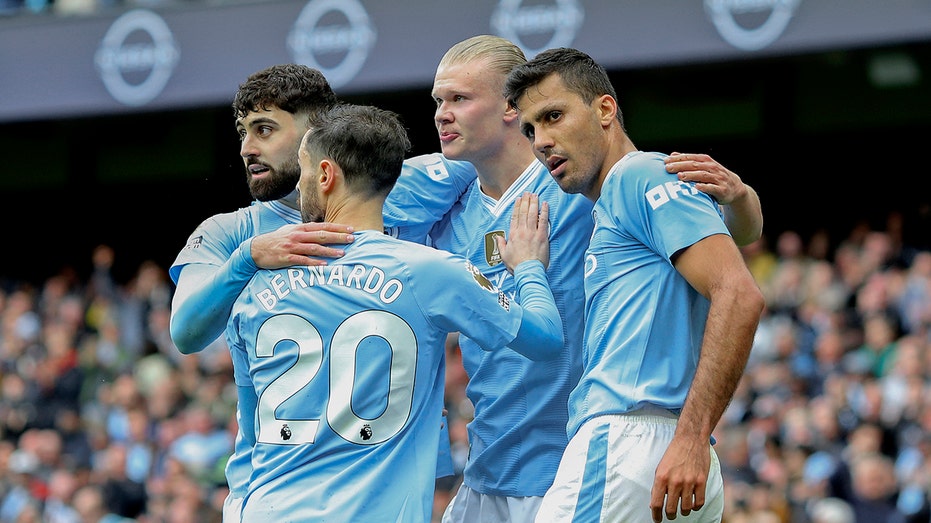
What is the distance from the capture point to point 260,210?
4.29 meters

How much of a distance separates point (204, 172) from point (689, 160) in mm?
15312

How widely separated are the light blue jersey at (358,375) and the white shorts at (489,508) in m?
0.76

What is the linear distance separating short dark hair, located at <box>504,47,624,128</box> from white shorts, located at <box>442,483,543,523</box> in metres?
1.25

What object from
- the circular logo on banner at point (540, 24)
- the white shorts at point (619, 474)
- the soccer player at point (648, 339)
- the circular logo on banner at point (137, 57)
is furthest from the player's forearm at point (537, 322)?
the circular logo on banner at point (137, 57)

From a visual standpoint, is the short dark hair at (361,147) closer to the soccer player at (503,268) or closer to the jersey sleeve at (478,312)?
the jersey sleeve at (478,312)

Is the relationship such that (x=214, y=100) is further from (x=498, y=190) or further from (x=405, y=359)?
(x=405, y=359)

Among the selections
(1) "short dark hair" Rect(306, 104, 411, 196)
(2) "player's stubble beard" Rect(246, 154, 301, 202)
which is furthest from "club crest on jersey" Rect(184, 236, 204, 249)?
(1) "short dark hair" Rect(306, 104, 411, 196)

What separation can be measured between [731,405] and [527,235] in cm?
753

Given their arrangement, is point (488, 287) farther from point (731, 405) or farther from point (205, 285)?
point (731, 405)

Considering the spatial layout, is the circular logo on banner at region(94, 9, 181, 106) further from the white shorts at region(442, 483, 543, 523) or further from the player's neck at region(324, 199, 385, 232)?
the player's neck at region(324, 199, 385, 232)

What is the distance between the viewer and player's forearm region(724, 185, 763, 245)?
3842 mm

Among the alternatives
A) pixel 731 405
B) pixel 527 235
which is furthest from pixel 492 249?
pixel 731 405

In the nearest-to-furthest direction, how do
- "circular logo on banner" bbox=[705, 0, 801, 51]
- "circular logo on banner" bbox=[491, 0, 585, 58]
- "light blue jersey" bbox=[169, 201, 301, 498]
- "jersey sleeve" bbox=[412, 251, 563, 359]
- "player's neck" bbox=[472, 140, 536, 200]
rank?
"jersey sleeve" bbox=[412, 251, 563, 359]
"light blue jersey" bbox=[169, 201, 301, 498]
"player's neck" bbox=[472, 140, 536, 200]
"circular logo on banner" bbox=[705, 0, 801, 51]
"circular logo on banner" bbox=[491, 0, 585, 58]

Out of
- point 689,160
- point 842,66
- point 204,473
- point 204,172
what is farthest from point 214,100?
point 689,160
